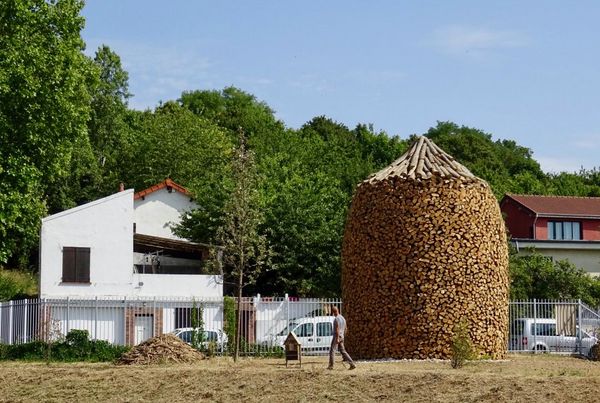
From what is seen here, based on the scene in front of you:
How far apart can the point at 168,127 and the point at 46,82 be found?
35977 millimetres

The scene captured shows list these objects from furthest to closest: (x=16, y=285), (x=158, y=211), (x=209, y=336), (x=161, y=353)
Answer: (x=158, y=211) < (x=16, y=285) < (x=209, y=336) < (x=161, y=353)

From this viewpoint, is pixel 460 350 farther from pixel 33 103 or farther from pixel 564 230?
pixel 564 230

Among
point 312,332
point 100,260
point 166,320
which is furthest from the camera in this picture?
point 100,260

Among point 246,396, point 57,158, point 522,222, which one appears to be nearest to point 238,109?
point 522,222

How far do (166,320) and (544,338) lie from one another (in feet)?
40.8

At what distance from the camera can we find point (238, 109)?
92500 millimetres

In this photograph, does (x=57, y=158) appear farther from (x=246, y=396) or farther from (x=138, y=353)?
(x=246, y=396)

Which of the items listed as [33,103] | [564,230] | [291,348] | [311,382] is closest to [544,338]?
[291,348]

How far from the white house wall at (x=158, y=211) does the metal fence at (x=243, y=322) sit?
21642mm

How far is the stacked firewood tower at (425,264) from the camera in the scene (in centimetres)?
2945

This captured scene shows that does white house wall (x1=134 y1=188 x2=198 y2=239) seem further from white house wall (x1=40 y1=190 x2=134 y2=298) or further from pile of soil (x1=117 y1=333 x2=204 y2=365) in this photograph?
pile of soil (x1=117 y1=333 x2=204 y2=365)

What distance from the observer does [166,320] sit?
124ft

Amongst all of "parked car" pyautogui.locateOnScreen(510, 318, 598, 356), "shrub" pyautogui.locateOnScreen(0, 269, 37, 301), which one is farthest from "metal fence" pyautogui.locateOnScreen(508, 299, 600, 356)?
"shrub" pyautogui.locateOnScreen(0, 269, 37, 301)

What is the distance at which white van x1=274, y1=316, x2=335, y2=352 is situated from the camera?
120ft
